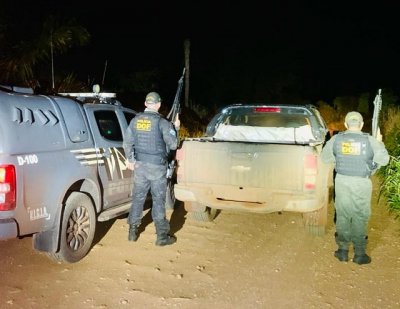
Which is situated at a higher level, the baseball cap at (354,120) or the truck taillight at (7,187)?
the baseball cap at (354,120)

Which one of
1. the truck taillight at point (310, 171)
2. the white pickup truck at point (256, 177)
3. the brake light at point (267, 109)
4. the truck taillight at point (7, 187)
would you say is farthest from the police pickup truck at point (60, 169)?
the truck taillight at point (310, 171)

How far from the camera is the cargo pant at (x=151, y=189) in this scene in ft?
19.6

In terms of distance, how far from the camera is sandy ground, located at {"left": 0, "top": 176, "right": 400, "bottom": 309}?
179 inches

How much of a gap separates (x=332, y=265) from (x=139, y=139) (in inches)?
102

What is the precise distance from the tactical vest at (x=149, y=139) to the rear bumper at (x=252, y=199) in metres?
0.59

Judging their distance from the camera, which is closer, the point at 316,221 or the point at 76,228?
the point at 76,228

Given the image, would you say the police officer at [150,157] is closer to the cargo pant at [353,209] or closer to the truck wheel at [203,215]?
the truck wheel at [203,215]

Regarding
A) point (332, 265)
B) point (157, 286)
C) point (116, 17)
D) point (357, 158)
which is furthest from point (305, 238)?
point (116, 17)

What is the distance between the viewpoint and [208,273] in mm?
5215

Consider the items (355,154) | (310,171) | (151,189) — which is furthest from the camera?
(151,189)

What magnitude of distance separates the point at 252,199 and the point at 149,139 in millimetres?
1402

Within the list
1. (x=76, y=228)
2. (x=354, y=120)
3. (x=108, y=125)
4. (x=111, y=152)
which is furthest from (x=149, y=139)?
(x=354, y=120)

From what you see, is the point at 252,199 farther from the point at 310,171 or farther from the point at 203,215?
the point at 203,215

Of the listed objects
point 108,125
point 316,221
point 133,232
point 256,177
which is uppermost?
point 108,125
